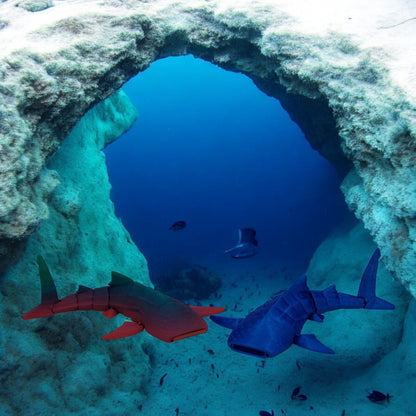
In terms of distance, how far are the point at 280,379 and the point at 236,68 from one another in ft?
18.3

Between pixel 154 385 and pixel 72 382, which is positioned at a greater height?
pixel 72 382

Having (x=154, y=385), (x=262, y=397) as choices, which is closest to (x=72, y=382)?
(x=154, y=385)

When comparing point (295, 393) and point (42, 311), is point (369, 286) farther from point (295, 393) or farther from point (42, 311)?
point (42, 311)

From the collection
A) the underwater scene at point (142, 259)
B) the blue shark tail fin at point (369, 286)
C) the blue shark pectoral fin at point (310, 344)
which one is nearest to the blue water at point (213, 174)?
the underwater scene at point (142, 259)

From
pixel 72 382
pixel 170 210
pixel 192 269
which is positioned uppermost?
pixel 72 382

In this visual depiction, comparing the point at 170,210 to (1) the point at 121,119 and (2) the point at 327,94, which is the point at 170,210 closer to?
(1) the point at 121,119

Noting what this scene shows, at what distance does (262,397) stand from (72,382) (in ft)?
9.15

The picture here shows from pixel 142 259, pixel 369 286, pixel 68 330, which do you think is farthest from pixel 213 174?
pixel 369 286

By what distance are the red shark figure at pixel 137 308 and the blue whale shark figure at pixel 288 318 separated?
1.36 ft

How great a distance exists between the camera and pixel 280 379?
187 inches

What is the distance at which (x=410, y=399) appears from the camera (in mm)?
3545

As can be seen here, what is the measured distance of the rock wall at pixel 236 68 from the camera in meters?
2.82

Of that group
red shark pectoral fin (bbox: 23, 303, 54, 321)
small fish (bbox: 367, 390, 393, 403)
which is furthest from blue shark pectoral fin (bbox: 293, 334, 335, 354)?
red shark pectoral fin (bbox: 23, 303, 54, 321)

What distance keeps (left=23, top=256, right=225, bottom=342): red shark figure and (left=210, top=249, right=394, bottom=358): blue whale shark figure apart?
0.42m
